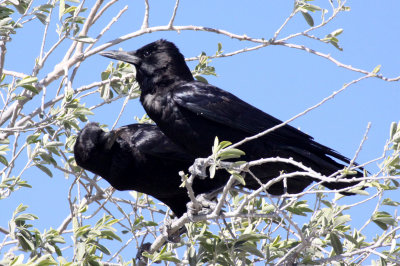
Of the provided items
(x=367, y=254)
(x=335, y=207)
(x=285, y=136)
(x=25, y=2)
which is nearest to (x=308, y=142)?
(x=285, y=136)

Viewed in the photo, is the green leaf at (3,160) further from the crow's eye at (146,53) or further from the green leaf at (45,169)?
the crow's eye at (146,53)

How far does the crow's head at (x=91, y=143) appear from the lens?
17.7 ft

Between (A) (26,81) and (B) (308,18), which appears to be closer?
(A) (26,81)

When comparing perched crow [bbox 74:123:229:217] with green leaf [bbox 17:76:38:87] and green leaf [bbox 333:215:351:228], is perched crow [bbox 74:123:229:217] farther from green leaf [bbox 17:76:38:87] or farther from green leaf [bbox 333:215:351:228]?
green leaf [bbox 333:215:351:228]

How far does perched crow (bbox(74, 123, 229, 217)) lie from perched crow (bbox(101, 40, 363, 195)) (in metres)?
0.46

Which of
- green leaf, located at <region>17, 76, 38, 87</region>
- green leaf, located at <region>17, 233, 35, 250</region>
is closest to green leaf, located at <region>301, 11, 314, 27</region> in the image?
green leaf, located at <region>17, 76, 38, 87</region>

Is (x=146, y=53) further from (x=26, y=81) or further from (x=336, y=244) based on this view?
(x=336, y=244)

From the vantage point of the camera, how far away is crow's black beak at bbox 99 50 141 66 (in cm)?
533

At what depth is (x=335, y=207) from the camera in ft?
14.3

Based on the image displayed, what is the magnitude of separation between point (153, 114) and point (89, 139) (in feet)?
2.72

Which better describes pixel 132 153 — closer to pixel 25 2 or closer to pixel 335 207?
pixel 25 2

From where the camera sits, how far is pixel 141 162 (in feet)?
17.9

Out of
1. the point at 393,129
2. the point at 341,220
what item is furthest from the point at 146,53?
the point at 393,129

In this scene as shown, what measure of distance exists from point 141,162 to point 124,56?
2.97 ft
